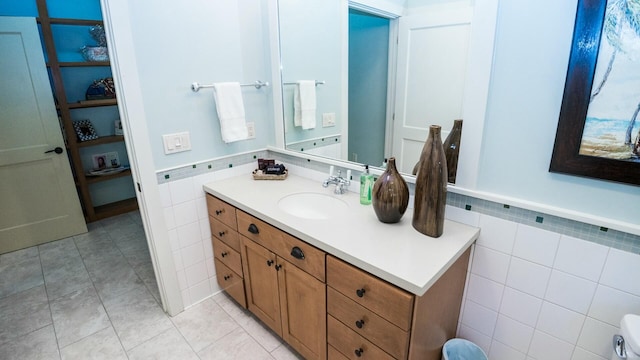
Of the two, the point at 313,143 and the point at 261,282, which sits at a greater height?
the point at 313,143

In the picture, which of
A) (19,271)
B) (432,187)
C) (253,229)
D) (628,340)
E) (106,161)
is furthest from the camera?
(106,161)

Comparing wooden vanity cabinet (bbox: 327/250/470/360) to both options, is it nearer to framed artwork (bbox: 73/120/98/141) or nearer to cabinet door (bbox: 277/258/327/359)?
cabinet door (bbox: 277/258/327/359)

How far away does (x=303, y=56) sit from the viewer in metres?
2.05

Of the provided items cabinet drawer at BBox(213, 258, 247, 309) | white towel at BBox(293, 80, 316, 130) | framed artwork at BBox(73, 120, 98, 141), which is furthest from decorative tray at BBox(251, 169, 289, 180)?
framed artwork at BBox(73, 120, 98, 141)

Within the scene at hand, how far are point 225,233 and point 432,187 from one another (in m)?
1.30

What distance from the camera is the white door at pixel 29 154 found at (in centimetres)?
262

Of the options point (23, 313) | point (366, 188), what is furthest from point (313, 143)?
point (23, 313)

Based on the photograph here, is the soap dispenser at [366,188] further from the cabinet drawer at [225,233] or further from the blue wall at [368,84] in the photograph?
the cabinet drawer at [225,233]

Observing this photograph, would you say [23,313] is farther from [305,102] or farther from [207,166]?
[305,102]

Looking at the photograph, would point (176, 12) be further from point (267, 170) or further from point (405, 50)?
point (405, 50)

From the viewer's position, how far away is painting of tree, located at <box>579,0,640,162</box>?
3.00ft

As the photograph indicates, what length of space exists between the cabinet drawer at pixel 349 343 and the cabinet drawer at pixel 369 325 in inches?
1.0

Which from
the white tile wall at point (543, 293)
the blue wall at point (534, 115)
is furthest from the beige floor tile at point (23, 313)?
the blue wall at point (534, 115)

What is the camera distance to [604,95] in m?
0.98
